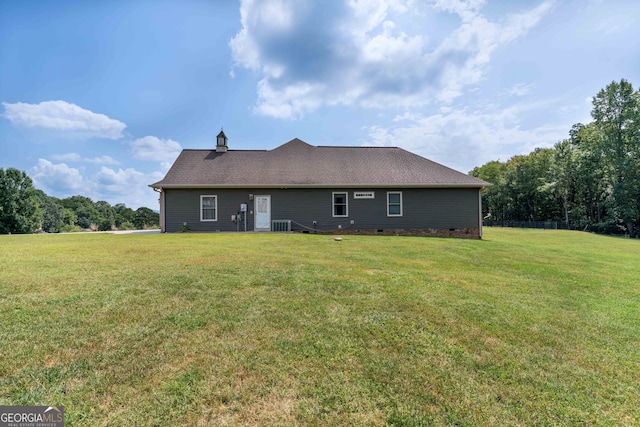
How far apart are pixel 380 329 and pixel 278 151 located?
1539 cm

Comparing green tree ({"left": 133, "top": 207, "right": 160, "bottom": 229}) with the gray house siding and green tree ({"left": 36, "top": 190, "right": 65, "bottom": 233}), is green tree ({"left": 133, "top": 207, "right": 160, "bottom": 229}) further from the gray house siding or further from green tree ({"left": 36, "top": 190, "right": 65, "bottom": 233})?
green tree ({"left": 36, "top": 190, "right": 65, "bottom": 233})

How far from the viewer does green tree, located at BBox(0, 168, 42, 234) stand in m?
25.4

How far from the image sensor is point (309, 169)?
1564 cm

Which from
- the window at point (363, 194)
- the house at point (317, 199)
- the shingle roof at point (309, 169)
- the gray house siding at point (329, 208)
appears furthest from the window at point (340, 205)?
the shingle roof at point (309, 169)

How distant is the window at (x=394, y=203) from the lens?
49.3 ft

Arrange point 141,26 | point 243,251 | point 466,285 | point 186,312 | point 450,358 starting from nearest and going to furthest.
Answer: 1. point 450,358
2. point 186,312
3. point 466,285
4. point 243,251
5. point 141,26

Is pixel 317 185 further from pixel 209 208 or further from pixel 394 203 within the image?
pixel 209 208

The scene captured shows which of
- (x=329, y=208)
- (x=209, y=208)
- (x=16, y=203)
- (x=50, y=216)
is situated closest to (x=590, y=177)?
(x=329, y=208)

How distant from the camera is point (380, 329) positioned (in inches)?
122

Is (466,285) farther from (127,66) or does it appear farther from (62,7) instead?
(127,66)

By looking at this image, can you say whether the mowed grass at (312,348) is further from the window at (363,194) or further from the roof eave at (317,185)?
the window at (363,194)

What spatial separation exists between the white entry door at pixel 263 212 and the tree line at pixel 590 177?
33.1 meters

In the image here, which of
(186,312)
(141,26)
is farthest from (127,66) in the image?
(186,312)

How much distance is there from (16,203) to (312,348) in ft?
123
